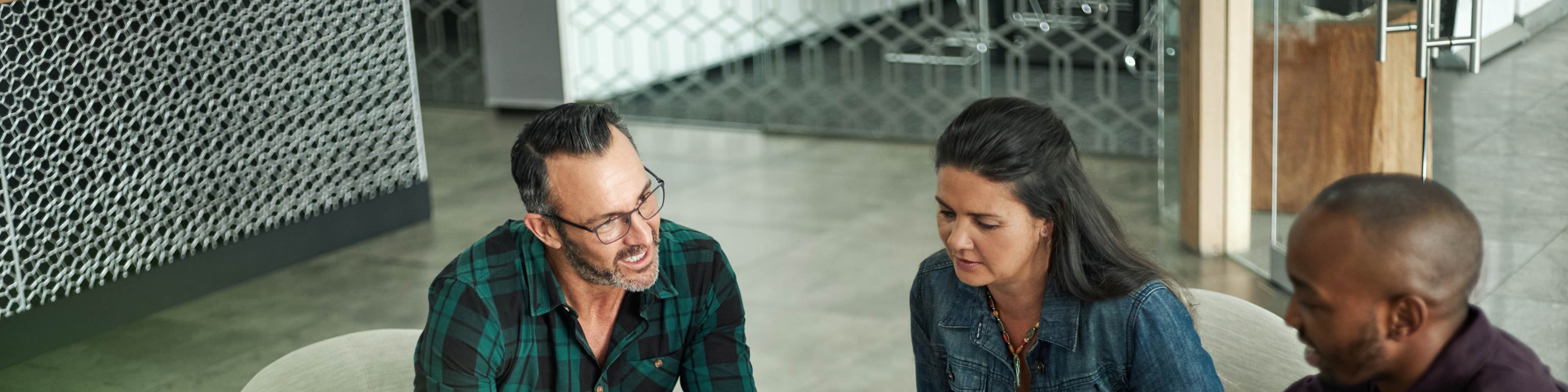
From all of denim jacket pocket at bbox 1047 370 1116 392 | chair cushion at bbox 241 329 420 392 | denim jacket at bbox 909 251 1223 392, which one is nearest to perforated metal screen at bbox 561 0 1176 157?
denim jacket at bbox 909 251 1223 392

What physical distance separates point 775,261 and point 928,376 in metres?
2.67

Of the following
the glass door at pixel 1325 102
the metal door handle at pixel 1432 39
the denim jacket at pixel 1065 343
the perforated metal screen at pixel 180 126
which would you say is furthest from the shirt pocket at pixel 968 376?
the perforated metal screen at pixel 180 126

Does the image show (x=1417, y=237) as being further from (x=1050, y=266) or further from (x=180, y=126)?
(x=180, y=126)

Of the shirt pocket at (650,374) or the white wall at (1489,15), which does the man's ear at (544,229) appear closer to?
the shirt pocket at (650,374)

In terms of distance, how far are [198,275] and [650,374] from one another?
2.98 meters

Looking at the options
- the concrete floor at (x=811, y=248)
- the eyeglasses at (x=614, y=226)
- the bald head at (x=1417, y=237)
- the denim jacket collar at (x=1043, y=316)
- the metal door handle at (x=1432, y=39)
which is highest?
the metal door handle at (x=1432, y=39)

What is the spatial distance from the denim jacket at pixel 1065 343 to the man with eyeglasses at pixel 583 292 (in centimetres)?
30

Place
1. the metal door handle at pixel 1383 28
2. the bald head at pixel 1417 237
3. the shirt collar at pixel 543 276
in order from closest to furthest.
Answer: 1. the bald head at pixel 1417 237
2. the shirt collar at pixel 543 276
3. the metal door handle at pixel 1383 28

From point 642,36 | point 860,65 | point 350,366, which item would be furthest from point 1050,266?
point 860,65

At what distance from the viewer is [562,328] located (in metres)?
1.91

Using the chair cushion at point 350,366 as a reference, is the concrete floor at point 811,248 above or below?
below

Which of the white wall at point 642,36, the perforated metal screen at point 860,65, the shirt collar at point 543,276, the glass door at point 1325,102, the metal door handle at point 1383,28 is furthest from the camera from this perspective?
the white wall at point 642,36

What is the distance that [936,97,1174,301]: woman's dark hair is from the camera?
1705 mm

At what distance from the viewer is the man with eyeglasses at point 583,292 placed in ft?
6.02
